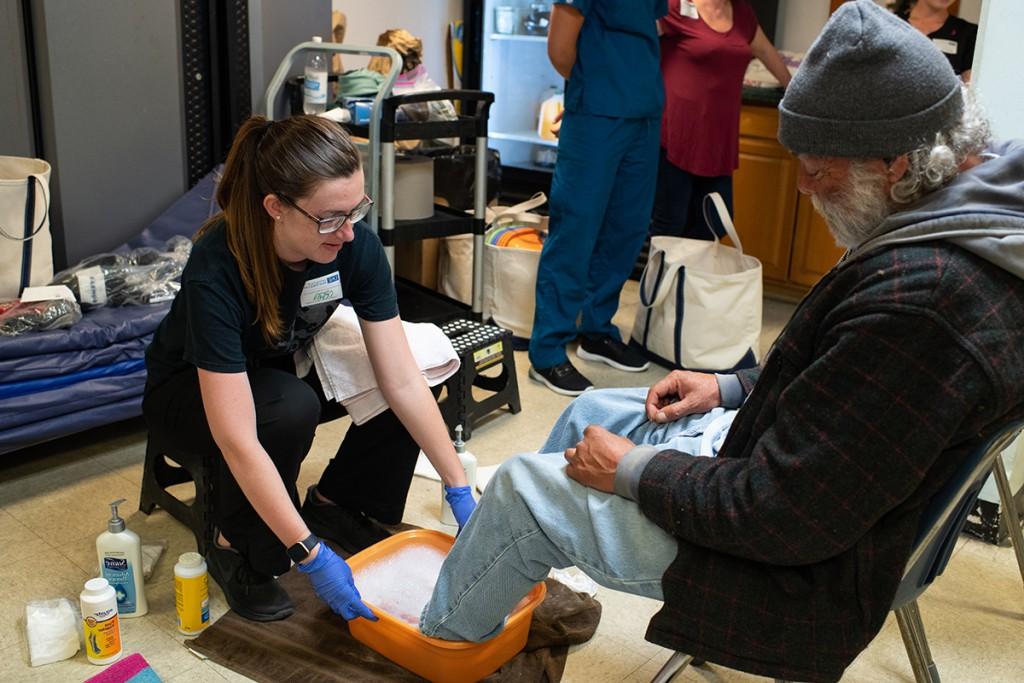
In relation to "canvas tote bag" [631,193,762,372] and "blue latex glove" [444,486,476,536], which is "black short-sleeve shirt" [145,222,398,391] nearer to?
"blue latex glove" [444,486,476,536]

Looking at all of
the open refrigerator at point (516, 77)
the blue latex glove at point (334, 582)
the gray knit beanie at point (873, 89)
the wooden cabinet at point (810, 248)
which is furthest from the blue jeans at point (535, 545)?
the open refrigerator at point (516, 77)

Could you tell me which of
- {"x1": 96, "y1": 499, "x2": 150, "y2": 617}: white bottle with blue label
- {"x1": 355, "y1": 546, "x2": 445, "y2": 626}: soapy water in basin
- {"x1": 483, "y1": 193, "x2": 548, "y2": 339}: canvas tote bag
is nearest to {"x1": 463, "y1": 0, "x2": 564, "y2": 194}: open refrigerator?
{"x1": 483, "y1": 193, "x2": 548, "y2": 339}: canvas tote bag

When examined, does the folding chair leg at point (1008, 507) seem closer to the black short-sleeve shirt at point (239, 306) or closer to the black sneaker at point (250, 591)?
the black short-sleeve shirt at point (239, 306)

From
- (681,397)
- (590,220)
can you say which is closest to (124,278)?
(590,220)

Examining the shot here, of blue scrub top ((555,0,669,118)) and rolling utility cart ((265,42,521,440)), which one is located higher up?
blue scrub top ((555,0,669,118))

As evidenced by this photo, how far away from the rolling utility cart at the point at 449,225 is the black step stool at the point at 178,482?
73cm

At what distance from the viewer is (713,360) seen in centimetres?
320

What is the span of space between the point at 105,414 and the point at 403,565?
0.93 m

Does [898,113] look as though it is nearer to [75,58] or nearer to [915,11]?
Result: [75,58]

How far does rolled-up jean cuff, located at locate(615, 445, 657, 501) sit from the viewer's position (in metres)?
1.33

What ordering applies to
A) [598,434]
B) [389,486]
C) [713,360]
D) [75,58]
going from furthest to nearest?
[713,360] < [75,58] < [389,486] < [598,434]

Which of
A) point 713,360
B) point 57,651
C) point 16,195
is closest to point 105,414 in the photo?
point 16,195

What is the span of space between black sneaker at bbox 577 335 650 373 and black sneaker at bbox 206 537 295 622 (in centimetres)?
161

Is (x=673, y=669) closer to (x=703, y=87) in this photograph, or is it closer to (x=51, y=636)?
(x=51, y=636)
